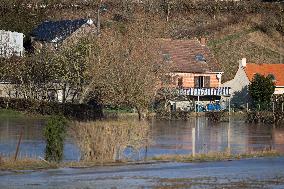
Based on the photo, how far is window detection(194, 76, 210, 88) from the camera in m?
76.1

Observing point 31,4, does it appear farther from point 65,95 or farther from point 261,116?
point 261,116

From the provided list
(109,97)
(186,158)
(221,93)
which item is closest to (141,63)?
(109,97)

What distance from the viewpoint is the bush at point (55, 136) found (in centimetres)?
2961

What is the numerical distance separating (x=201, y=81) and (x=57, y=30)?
55.7ft

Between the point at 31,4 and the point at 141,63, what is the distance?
38.9 m

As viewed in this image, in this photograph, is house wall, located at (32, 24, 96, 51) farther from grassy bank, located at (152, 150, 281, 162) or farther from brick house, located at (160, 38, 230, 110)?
grassy bank, located at (152, 150, 281, 162)

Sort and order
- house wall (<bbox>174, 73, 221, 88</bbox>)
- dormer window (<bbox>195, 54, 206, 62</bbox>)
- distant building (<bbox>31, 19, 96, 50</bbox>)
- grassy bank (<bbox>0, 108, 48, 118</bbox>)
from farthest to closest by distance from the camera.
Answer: distant building (<bbox>31, 19, 96, 50</bbox>) → dormer window (<bbox>195, 54, 206, 62</bbox>) → house wall (<bbox>174, 73, 221, 88</bbox>) → grassy bank (<bbox>0, 108, 48, 118</bbox>)

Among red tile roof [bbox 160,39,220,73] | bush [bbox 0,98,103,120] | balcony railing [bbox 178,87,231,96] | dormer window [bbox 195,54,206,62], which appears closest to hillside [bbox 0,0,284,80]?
red tile roof [bbox 160,39,220,73]

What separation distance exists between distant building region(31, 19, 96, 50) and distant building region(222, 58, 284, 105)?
14203 mm

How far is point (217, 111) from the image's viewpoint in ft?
216

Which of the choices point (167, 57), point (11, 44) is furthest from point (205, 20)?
point (167, 57)

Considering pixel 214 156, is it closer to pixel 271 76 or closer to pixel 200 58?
pixel 271 76

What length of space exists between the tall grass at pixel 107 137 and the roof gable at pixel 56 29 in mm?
50709

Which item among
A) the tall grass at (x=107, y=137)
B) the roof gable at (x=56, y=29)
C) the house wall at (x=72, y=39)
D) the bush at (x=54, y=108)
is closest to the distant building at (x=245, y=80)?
the house wall at (x=72, y=39)
